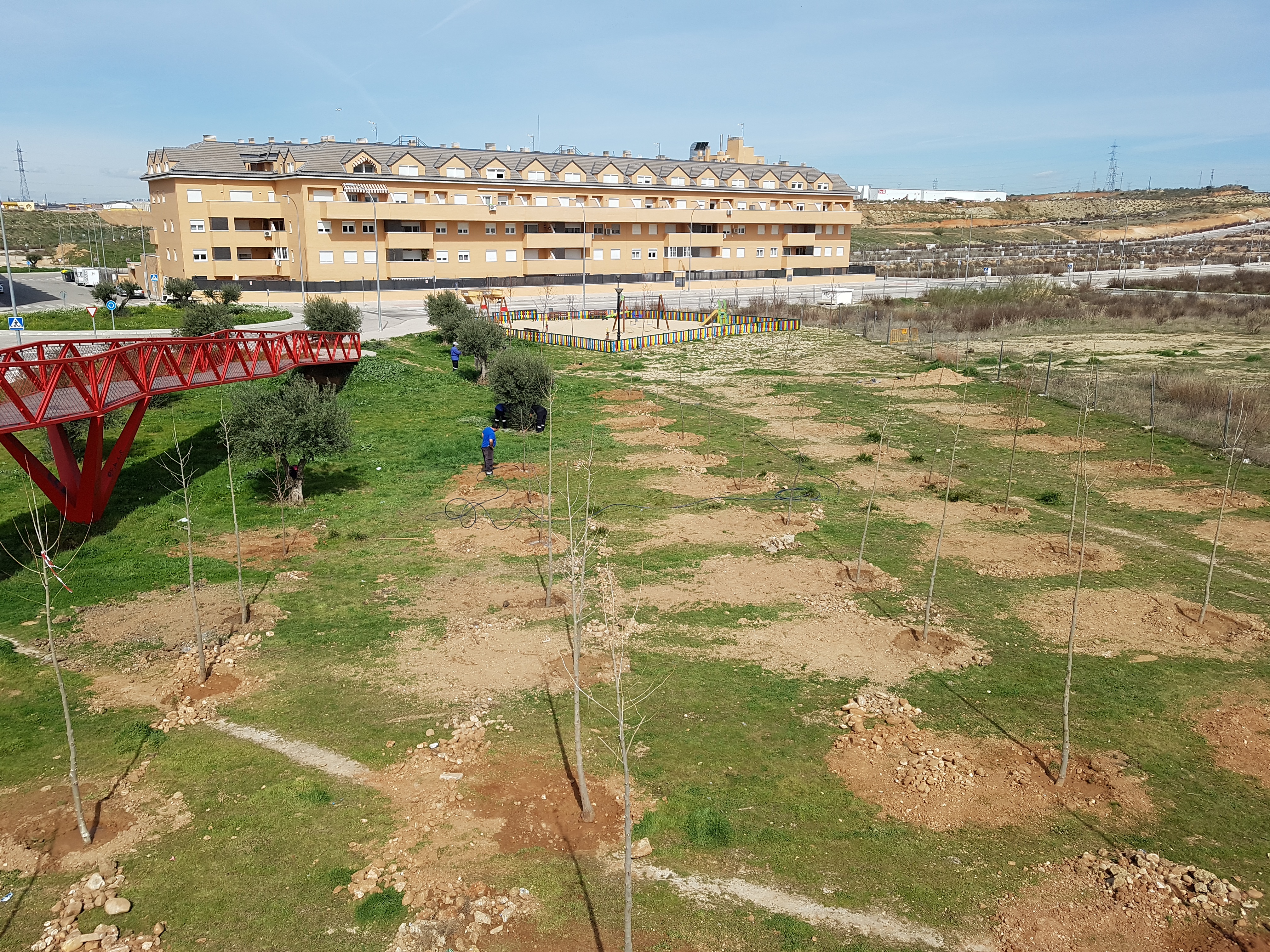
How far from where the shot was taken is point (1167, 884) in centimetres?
842

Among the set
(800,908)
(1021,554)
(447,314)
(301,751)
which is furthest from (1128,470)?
(447,314)

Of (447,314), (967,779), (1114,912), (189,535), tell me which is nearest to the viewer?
(1114,912)

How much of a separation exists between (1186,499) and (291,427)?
2178 cm

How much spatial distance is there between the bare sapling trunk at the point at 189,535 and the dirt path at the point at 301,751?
137 centimetres

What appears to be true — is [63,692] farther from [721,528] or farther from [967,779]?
[721,528]

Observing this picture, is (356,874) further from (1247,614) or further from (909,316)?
(909,316)

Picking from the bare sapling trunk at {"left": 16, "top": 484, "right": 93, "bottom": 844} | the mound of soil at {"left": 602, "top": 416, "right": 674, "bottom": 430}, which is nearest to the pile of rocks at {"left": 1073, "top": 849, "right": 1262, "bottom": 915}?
the bare sapling trunk at {"left": 16, "top": 484, "right": 93, "bottom": 844}

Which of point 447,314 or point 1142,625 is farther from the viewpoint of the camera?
point 447,314

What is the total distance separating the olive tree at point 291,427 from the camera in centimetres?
1945

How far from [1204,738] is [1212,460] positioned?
52.9 feet

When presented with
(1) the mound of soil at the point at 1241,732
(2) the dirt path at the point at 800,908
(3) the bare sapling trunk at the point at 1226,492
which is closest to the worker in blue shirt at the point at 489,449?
(2) the dirt path at the point at 800,908

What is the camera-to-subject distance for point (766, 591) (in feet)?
52.4

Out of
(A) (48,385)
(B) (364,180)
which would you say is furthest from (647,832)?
(B) (364,180)

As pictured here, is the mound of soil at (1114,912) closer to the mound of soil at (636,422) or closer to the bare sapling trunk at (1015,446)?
the bare sapling trunk at (1015,446)
